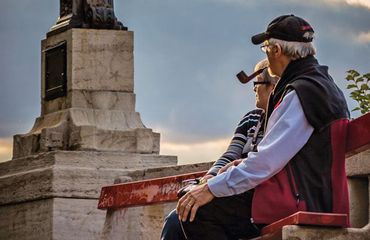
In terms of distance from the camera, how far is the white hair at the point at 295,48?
5977mm

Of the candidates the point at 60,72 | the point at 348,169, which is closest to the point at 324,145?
the point at 348,169

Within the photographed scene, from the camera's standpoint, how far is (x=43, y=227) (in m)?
11.8

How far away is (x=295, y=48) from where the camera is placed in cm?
598

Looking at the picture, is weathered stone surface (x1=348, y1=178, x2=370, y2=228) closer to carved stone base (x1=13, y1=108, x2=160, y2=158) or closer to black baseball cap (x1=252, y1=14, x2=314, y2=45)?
black baseball cap (x1=252, y1=14, x2=314, y2=45)

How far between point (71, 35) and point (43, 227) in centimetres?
169

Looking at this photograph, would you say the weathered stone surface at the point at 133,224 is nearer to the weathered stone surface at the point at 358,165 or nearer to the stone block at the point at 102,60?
the weathered stone surface at the point at 358,165

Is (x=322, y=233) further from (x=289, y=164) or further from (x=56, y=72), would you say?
(x=56, y=72)

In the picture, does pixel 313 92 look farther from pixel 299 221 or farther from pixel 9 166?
pixel 9 166

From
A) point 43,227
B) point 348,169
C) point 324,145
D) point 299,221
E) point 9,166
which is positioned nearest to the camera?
point 299,221

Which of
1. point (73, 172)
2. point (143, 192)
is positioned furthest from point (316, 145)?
point (73, 172)

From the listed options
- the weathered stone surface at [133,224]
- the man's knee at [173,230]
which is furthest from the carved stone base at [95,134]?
Answer: the man's knee at [173,230]

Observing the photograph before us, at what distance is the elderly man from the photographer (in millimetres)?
5766

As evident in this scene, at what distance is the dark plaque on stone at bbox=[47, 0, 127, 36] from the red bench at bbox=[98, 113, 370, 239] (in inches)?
143

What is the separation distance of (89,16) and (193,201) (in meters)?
6.88
